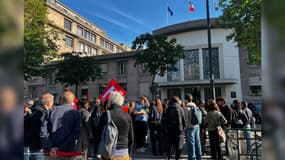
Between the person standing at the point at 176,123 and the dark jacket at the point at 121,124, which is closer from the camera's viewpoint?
the dark jacket at the point at 121,124

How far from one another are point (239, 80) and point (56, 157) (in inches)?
912

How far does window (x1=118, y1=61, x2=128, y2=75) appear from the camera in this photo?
29.2 m

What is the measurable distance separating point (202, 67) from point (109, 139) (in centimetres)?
2299

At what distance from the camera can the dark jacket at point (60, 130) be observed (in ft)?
12.4

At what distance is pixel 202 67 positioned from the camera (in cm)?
2517

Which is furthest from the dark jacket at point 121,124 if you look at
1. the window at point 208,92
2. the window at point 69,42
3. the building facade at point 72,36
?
the window at point 69,42

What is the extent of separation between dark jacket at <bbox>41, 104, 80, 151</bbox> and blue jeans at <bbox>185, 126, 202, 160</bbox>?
132 inches

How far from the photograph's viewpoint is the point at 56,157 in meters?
3.66

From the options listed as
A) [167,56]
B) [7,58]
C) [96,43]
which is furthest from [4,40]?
[96,43]

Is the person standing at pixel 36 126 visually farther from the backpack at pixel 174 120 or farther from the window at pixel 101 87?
the window at pixel 101 87

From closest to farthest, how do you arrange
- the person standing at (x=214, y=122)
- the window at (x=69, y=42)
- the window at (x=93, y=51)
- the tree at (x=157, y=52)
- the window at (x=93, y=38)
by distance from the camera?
the person standing at (x=214, y=122) → the tree at (x=157, y=52) → the window at (x=69, y=42) → the window at (x=93, y=51) → the window at (x=93, y=38)

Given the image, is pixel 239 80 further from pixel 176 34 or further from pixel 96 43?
pixel 96 43

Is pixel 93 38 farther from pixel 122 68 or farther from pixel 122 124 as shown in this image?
pixel 122 124

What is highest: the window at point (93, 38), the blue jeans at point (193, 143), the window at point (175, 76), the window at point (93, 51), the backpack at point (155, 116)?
the window at point (93, 38)
